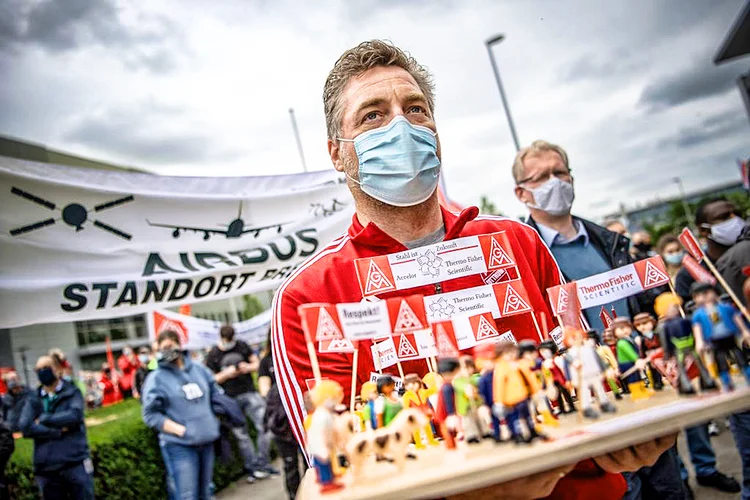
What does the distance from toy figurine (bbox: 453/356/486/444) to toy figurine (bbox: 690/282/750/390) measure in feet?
2.09

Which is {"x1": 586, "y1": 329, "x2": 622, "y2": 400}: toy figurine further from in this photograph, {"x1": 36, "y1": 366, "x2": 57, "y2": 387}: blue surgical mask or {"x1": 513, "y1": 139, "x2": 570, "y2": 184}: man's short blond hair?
{"x1": 36, "y1": 366, "x2": 57, "y2": 387}: blue surgical mask

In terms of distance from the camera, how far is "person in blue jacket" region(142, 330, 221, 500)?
6441 millimetres

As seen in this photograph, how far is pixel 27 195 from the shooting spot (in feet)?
16.3

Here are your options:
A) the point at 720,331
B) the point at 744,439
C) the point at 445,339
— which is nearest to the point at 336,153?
the point at 445,339

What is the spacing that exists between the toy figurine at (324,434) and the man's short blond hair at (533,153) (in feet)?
9.90

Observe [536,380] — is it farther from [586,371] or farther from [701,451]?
[701,451]

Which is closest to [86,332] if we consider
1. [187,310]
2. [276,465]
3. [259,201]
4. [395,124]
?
[187,310]

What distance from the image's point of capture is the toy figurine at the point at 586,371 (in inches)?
64.2

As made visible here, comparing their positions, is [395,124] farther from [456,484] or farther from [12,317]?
[12,317]

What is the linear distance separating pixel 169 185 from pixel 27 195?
4.11 feet

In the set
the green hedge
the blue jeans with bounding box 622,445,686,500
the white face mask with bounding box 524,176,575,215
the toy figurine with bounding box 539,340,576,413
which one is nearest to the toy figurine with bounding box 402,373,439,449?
the toy figurine with bounding box 539,340,576,413

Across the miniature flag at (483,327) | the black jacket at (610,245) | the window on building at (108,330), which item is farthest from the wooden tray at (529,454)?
the window on building at (108,330)

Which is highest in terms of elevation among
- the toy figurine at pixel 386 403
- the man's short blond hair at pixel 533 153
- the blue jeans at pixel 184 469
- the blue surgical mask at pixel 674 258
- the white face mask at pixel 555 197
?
the man's short blond hair at pixel 533 153

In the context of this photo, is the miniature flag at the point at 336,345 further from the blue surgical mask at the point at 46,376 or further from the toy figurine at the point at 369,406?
the blue surgical mask at the point at 46,376
